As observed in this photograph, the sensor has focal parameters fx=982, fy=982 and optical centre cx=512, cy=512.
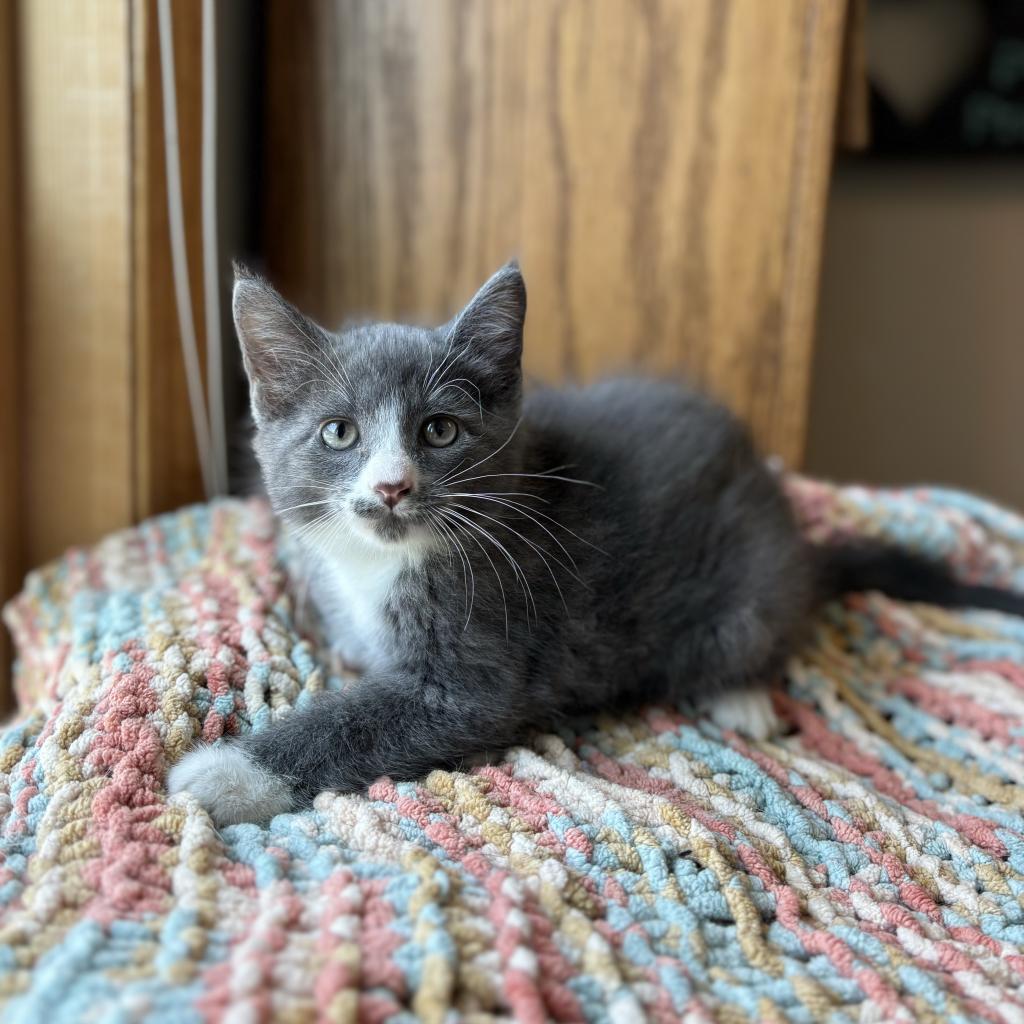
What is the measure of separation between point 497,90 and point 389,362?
0.93m

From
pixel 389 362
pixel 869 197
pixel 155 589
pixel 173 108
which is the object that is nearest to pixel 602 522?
pixel 389 362

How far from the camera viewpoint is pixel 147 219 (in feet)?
4.91

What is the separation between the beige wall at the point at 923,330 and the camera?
2.71m

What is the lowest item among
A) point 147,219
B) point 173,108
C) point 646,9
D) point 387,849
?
point 387,849

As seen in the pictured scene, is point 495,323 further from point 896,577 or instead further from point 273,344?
point 896,577

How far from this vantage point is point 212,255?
169cm

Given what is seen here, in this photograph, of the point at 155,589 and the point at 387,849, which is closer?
the point at 387,849

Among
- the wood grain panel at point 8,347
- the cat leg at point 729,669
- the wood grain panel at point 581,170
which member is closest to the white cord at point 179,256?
the wood grain panel at point 8,347

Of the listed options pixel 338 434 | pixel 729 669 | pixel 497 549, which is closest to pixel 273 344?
pixel 338 434

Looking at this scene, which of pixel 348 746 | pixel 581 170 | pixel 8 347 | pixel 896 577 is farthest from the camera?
pixel 581 170

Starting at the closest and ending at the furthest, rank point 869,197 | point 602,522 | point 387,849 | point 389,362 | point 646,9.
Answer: point 387,849 < point 389,362 < point 602,522 < point 646,9 < point 869,197

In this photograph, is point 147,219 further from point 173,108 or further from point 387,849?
point 387,849

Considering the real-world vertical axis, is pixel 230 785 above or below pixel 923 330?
below

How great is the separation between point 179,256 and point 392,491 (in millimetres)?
778
